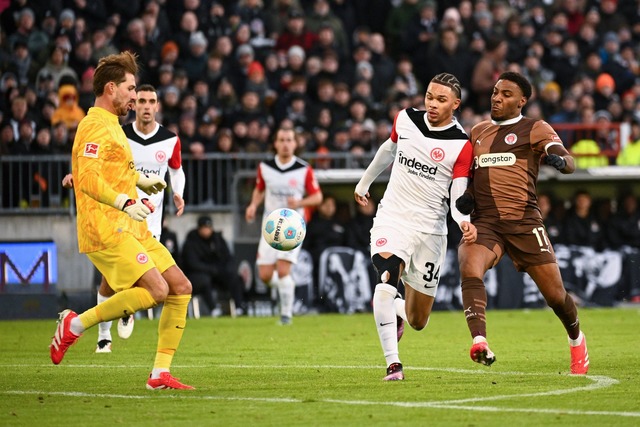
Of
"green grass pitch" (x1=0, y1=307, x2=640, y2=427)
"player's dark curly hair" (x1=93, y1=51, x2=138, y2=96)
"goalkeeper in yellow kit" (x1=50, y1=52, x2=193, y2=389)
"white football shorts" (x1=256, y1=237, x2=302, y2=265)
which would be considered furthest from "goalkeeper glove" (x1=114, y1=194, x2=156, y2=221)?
"white football shorts" (x1=256, y1=237, x2=302, y2=265)

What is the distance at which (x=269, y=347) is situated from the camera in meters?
13.4

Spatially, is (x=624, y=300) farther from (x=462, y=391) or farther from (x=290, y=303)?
(x=462, y=391)

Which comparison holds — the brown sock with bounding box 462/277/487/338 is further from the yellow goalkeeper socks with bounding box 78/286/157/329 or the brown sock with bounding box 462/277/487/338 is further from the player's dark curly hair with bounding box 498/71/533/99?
the yellow goalkeeper socks with bounding box 78/286/157/329

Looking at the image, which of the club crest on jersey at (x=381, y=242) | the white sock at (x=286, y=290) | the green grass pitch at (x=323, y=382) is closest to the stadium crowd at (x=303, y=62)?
the white sock at (x=286, y=290)

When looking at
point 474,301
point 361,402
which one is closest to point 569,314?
point 474,301

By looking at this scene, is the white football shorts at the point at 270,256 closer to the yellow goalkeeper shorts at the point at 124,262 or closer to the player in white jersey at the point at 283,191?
the player in white jersey at the point at 283,191

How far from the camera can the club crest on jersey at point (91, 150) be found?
8.72 m

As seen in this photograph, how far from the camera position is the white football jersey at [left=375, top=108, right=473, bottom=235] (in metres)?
9.95

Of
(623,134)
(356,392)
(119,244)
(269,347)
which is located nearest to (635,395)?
(356,392)

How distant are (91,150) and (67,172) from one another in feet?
38.5

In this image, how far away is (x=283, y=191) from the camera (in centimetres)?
1800

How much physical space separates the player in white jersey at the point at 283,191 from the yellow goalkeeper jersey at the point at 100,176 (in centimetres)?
870

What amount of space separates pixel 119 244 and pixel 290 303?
29.5ft

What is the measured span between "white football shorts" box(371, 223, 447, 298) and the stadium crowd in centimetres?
Result: 1096
